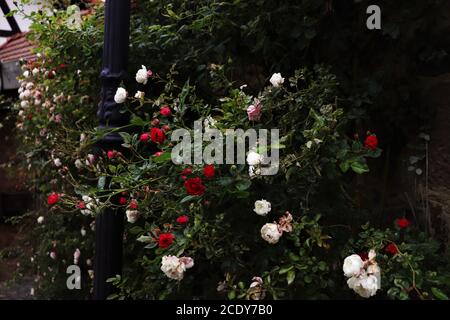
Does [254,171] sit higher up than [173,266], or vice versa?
[254,171]

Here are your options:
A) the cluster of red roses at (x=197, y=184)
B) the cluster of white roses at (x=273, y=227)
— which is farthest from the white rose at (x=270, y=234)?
the cluster of red roses at (x=197, y=184)

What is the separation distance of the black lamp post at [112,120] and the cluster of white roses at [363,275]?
3.29ft

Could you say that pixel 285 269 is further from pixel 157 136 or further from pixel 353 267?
pixel 157 136

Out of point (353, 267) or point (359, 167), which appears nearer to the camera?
point (353, 267)

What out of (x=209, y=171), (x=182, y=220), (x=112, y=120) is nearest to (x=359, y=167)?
(x=209, y=171)

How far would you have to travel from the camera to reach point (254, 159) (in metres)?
1.57

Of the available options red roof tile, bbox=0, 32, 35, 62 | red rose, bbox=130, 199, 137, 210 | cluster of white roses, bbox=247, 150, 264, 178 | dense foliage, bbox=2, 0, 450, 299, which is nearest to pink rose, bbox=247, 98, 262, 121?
dense foliage, bbox=2, 0, 450, 299

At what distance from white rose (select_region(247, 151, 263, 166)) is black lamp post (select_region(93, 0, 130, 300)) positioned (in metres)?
0.64

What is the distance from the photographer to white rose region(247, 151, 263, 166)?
1570mm

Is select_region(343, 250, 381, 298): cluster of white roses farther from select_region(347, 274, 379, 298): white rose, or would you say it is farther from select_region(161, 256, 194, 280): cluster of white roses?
select_region(161, 256, 194, 280): cluster of white roses

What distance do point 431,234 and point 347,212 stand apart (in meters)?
0.37

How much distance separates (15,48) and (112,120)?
4330 mm

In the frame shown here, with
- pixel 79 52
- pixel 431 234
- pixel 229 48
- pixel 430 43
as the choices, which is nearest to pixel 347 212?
pixel 431 234
